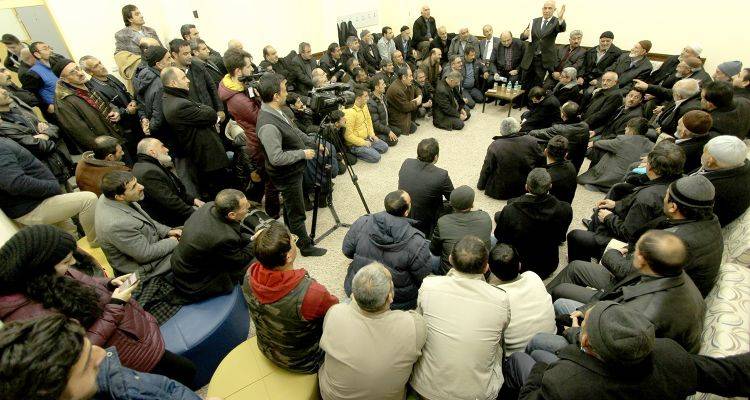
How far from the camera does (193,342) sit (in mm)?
2125

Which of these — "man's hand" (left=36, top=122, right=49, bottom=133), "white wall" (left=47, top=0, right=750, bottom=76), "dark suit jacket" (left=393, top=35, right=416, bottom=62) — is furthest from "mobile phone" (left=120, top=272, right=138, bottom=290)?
"dark suit jacket" (left=393, top=35, right=416, bottom=62)

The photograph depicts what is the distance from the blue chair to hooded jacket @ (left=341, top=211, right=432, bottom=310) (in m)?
0.86

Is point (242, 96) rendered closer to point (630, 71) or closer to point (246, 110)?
point (246, 110)

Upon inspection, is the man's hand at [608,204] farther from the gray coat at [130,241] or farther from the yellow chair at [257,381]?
the gray coat at [130,241]

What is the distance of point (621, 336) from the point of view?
1.23 m

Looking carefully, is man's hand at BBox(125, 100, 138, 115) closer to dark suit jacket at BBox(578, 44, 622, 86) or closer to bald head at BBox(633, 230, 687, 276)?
bald head at BBox(633, 230, 687, 276)

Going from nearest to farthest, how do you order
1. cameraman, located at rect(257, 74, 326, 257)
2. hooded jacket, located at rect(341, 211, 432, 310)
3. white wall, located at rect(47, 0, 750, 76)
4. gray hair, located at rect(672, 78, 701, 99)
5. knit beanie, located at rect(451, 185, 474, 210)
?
1. hooded jacket, located at rect(341, 211, 432, 310)
2. knit beanie, located at rect(451, 185, 474, 210)
3. cameraman, located at rect(257, 74, 326, 257)
4. gray hair, located at rect(672, 78, 701, 99)
5. white wall, located at rect(47, 0, 750, 76)

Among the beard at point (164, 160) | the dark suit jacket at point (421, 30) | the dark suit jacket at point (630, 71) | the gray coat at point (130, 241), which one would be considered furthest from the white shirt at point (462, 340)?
the dark suit jacket at point (421, 30)

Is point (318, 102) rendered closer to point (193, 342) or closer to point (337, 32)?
point (193, 342)

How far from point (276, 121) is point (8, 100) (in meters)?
2.54

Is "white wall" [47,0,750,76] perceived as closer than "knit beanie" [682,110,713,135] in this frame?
No

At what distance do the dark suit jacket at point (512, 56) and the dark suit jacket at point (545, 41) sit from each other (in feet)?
0.62

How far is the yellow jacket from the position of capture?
481 centimetres

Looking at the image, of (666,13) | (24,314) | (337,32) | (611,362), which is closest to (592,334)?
(611,362)
